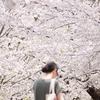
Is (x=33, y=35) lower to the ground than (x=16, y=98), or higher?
higher

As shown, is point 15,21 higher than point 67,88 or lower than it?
higher

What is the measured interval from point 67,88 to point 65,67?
737 millimetres

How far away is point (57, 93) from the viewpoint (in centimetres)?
445

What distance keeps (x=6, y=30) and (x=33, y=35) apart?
2.56 ft

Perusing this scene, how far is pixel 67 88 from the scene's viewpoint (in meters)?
9.11

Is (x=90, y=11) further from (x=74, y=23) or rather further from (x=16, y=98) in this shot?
(x=16, y=98)

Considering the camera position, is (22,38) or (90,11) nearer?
(90,11)

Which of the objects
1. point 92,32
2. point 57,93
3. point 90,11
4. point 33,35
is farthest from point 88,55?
point 57,93

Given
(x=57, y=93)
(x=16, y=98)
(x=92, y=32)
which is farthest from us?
(x=16, y=98)

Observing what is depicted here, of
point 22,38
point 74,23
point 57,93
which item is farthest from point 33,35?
point 57,93

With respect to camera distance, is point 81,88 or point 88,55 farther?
point 81,88

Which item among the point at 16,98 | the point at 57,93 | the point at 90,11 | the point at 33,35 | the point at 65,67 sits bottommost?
the point at 16,98

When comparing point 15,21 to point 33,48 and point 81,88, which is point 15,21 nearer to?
point 33,48

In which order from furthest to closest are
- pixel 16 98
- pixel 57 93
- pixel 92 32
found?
pixel 16 98, pixel 92 32, pixel 57 93
